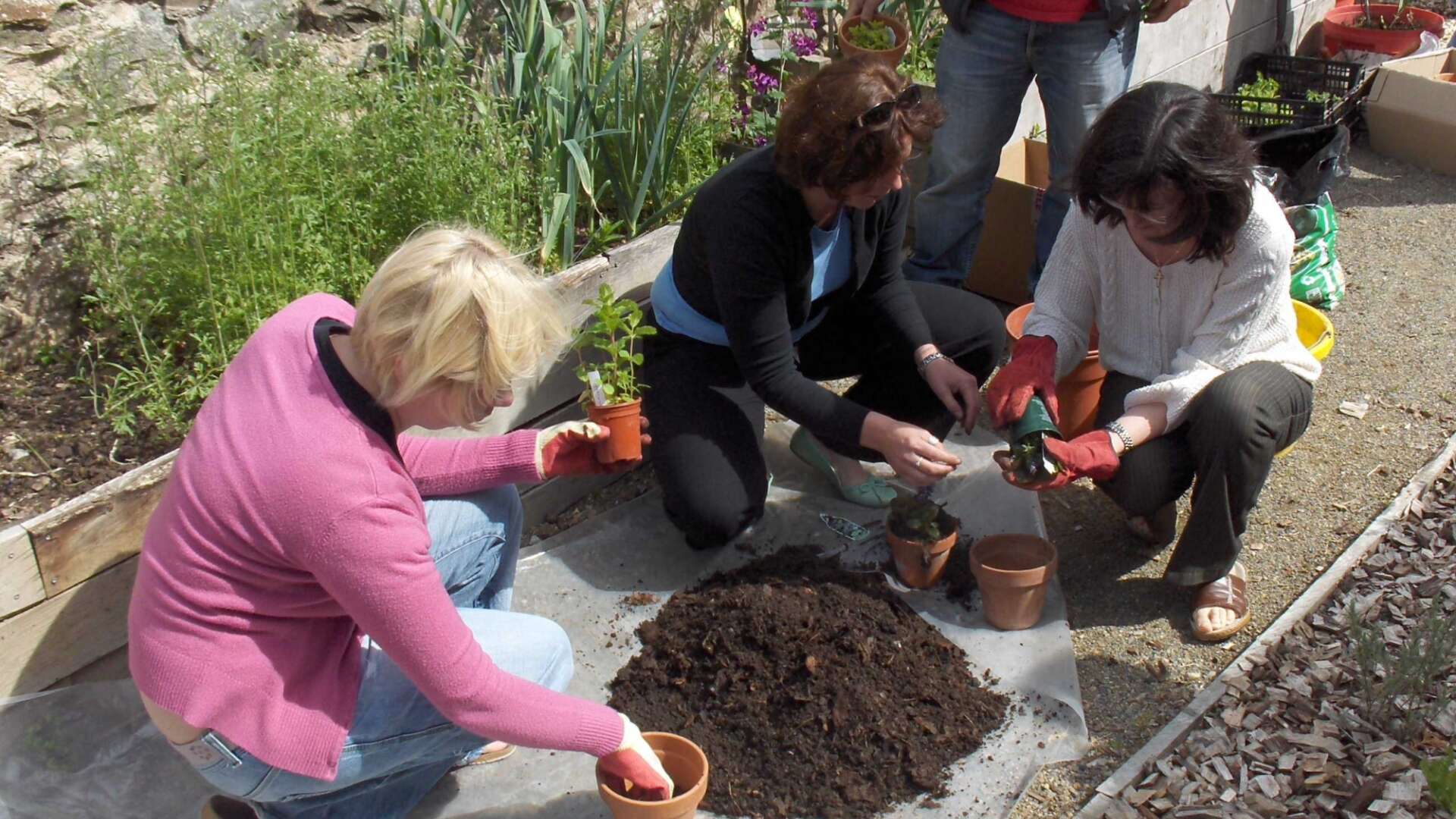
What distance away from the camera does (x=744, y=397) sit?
3000 millimetres

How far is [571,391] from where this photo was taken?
10.3 ft

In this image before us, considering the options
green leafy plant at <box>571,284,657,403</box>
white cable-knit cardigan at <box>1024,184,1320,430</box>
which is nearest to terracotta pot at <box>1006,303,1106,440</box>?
white cable-knit cardigan at <box>1024,184,1320,430</box>

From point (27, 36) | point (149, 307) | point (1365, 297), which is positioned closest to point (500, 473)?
point (149, 307)

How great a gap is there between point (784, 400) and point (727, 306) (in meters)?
0.25

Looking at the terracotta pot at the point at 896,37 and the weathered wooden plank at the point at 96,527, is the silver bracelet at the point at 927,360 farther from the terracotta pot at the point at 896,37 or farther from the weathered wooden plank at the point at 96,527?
the weathered wooden plank at the point at 96,527

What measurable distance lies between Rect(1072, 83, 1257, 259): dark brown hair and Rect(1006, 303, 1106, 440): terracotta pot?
578 mm

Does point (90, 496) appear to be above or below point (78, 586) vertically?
above

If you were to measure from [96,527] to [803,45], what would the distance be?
2.87 m

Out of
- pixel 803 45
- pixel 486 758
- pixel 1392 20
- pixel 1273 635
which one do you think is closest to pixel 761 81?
pixel 803 45

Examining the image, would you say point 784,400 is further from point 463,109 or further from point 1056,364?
point 463,109

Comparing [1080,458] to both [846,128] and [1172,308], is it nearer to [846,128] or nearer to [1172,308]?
[1172,308]

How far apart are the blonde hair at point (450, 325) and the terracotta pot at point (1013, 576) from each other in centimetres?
130

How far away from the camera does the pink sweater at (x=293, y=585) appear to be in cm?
171

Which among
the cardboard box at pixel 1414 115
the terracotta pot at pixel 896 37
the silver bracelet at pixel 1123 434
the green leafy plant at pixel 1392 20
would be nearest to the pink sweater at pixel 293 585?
the silver bracelet at pixel 1123 434
